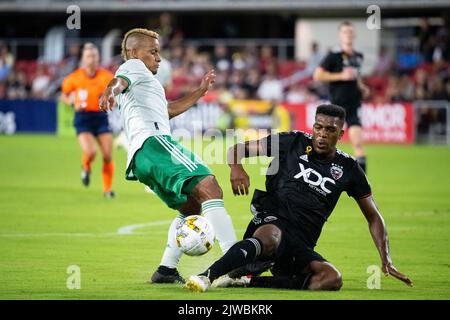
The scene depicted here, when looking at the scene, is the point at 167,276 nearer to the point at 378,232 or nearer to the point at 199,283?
the point at 199,283

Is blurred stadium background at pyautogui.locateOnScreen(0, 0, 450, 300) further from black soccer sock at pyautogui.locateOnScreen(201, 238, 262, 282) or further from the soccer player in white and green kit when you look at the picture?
the soccer player in white and green kit

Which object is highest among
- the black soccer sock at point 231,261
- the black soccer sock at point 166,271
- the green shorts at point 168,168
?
the green shorts at point 168,168

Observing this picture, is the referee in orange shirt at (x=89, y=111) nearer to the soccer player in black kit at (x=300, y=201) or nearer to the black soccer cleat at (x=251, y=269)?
the soccer player in black kit at (x=300, y=201)

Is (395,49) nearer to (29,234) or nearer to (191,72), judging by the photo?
(191,72)

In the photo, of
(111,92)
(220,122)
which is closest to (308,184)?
(111,92)

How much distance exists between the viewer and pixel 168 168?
29.4 feet

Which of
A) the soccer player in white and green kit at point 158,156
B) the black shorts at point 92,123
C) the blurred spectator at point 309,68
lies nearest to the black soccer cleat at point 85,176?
the black shorts at point 92,123

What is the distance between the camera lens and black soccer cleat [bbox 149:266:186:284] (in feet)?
30.2

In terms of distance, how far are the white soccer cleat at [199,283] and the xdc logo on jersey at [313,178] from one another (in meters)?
1.44

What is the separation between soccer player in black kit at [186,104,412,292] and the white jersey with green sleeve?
0.76 meters

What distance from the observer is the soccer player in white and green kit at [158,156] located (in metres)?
8.92

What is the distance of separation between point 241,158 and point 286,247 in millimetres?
885

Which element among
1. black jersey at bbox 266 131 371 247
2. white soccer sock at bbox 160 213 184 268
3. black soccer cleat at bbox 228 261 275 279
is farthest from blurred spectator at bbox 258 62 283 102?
black soccer cleat at bbox 228 261 275 279

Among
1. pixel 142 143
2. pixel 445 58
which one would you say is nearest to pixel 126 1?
pixel 445 58
